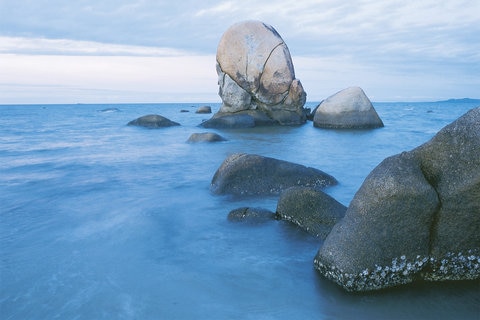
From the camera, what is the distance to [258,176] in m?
9.30

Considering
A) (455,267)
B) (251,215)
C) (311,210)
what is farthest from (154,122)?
(455,267)

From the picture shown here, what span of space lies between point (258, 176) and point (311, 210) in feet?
8.40

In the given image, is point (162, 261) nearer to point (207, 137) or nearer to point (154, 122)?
point (207, 137)

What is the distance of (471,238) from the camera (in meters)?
4.77

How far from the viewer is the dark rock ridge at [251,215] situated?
728 centimetres

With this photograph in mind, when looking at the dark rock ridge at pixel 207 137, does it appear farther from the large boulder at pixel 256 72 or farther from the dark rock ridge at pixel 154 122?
the dark rock ridge at pixel 154 122

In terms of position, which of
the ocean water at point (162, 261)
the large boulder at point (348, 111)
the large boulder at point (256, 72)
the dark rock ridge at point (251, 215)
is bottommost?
the ocean water at point (162, 261)

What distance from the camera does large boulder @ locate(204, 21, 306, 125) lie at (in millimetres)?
29062

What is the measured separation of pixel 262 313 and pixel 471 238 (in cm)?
263

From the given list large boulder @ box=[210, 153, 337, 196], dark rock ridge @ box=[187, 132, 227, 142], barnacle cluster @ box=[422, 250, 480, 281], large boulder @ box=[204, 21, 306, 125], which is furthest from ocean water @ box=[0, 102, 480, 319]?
large boulder @ box=[204, 21, 306, 125]

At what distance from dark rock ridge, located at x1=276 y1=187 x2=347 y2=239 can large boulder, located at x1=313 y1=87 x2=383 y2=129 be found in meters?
20.3

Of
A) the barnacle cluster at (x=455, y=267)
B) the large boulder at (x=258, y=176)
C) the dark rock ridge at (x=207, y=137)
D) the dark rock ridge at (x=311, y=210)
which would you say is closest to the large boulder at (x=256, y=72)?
the dark rock ridge at (x=207, y=137)

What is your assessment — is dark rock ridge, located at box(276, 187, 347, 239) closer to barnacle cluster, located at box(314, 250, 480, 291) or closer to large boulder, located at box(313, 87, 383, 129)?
barnacle cluster, located at box(314, 250, 480, 291)

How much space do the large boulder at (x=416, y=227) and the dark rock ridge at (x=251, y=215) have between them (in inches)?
93.8
